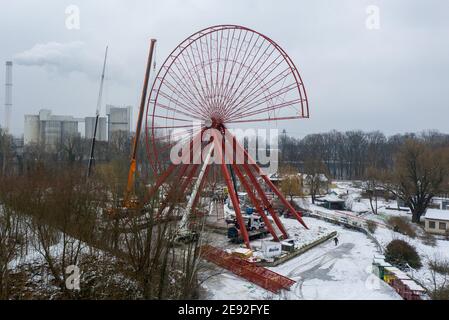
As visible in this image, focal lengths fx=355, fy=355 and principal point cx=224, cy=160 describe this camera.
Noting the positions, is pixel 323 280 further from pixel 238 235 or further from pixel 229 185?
pixel 229 185

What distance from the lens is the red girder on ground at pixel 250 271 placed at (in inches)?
603

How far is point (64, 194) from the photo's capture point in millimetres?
11859

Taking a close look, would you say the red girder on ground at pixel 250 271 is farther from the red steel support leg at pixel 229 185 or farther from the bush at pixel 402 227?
the bush at pixel 402 227

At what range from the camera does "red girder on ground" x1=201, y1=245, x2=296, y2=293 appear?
1532 centimetres

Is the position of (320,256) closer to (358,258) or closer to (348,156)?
(358,258)

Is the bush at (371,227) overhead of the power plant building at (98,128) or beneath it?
beneath

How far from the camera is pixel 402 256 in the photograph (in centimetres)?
1911

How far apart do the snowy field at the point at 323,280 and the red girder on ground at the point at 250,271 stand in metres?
0.30

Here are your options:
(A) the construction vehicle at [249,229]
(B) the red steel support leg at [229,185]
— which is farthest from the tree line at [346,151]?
(B) the red steel support leg at [229,185]

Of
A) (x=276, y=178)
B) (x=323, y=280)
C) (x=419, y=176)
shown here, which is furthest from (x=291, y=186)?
(x=323, y=280)

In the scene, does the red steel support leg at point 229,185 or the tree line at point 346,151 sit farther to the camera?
the tree line at point 346,151

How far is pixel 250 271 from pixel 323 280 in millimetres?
3406

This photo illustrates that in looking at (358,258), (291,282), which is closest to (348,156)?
(358,258)

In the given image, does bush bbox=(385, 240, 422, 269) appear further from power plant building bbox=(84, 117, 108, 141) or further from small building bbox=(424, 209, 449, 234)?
power plant building bbox=(84, 117, 108, 141)
